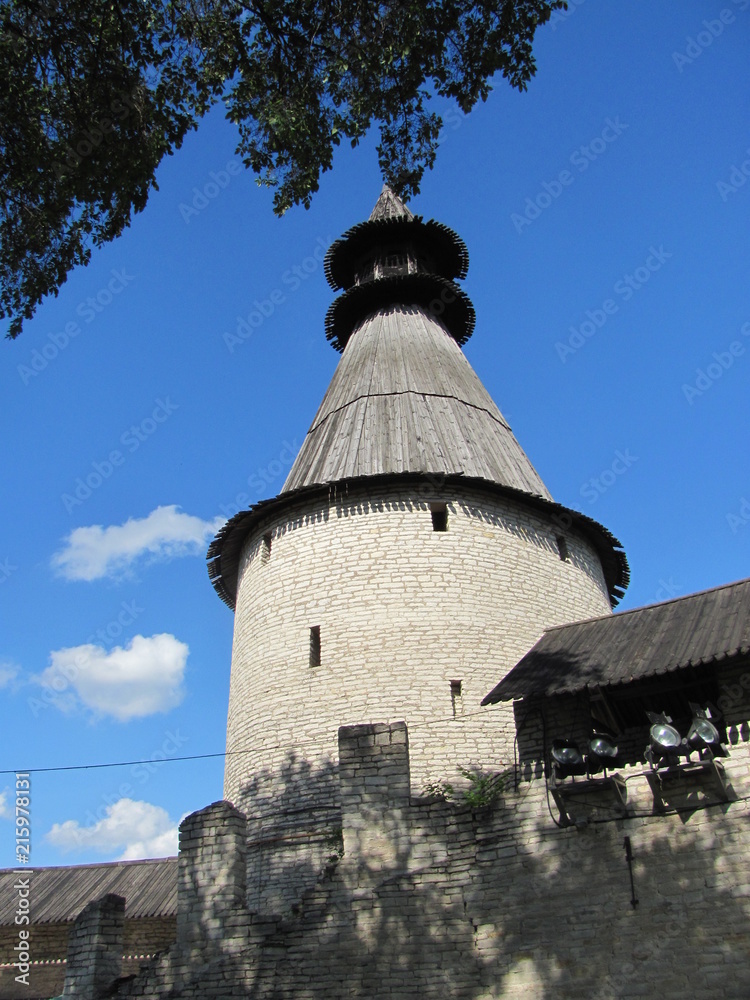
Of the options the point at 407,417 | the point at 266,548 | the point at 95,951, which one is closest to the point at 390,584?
the point at 266,548

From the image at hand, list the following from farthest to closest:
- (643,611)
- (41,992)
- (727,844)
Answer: (41,992), (643,611), (727,844)

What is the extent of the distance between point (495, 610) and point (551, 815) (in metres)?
5.33

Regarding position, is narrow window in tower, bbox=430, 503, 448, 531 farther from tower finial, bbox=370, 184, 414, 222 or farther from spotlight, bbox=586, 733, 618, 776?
tower finial, bbox=370, 184, 414, 222

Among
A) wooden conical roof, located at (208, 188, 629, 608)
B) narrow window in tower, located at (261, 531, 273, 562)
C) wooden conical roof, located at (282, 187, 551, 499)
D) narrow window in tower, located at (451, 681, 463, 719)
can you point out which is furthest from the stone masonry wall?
wooden conical roof, located at (282, 187, 551, 499)

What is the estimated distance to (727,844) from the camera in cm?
780

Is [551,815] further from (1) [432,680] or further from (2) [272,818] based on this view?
(2) [272,818]

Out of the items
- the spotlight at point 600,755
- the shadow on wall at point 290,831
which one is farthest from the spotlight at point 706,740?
the shadow on wall at point 290,831

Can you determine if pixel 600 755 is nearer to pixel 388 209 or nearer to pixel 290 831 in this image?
pixel 290 831

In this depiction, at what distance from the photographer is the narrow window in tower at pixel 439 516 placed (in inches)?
575

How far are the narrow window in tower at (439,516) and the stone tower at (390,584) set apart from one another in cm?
6

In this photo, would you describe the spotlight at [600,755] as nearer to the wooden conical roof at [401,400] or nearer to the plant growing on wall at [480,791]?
the plant growing on wall at [480,791]

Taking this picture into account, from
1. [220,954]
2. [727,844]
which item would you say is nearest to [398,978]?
[220,954]

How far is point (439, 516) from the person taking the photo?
14.8 meters

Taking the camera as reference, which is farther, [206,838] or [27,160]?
[206,838]
